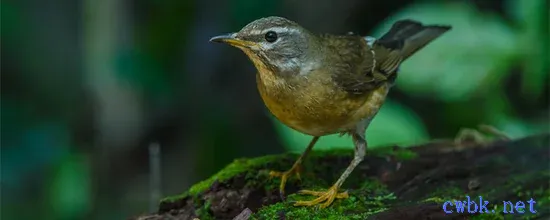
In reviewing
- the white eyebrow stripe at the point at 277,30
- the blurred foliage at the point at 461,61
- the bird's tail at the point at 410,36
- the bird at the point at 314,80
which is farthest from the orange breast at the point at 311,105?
the blurred foliage at the point at 461,61

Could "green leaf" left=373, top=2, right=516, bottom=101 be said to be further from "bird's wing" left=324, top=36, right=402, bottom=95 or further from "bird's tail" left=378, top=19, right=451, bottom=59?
"bird's wing" left=324, top=36, right=402, bottom=95

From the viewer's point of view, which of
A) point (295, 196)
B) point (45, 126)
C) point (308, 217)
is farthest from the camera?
point (45, 126)

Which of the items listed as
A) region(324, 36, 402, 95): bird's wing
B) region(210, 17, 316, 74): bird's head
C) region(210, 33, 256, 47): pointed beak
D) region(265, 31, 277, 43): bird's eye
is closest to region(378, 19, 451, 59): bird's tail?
region(324, 36, 402, 95): bird's wing

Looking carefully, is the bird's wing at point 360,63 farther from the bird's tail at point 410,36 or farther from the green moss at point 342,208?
the green moss at point 342,208

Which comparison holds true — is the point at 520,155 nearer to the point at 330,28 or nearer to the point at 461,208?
the point at 461,208

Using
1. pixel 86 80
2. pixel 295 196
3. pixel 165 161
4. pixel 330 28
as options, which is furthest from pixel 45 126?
pixel 295 196

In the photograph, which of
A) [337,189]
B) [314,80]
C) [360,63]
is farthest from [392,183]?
[314,80]
